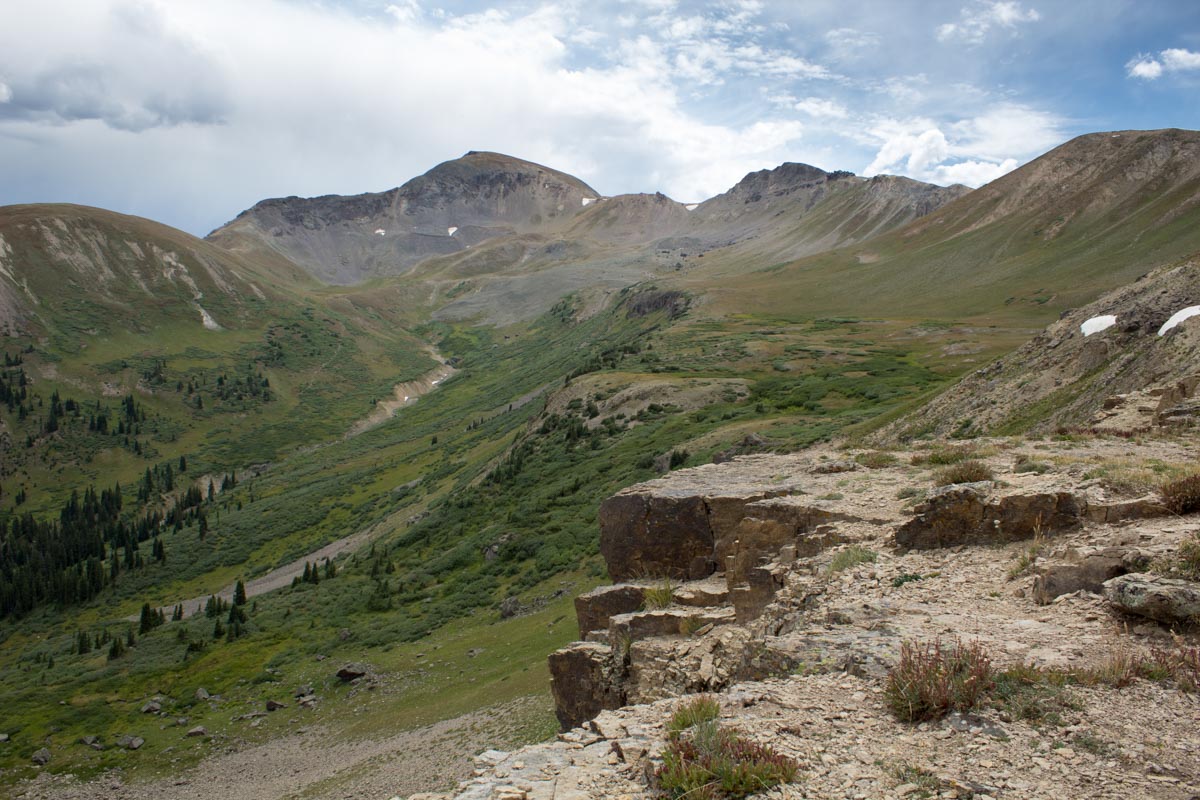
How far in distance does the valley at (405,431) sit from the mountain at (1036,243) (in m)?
0.82

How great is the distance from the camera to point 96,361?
138m

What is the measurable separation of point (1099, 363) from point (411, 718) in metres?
26.9

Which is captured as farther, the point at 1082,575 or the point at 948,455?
the point at 948,455

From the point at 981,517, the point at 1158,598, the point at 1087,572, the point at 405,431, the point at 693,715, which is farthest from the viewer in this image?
the point at 405,431

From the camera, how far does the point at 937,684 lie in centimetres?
660

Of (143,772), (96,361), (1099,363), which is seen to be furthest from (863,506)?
(96,361)

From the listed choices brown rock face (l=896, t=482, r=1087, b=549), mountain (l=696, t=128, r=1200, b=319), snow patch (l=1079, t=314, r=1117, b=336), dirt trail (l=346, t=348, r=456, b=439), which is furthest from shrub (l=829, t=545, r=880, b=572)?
dirt trail (l=346, t=348, r=456, b=439)

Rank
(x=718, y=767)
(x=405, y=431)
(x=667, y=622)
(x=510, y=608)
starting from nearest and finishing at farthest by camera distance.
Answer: (x=718, y=767), (x=667, y=622), (x=510, y=608), (x=405, y=431)

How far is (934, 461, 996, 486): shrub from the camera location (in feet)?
38.9

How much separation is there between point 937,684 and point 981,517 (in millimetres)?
4973

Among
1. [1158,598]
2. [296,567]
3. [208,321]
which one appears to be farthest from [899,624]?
[208,321]

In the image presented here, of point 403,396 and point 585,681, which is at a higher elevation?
point 403,396

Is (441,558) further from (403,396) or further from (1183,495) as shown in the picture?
(403,396)

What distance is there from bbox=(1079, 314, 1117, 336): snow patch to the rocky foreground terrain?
11664mm
